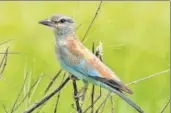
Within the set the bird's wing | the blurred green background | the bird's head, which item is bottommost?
the blurred green background

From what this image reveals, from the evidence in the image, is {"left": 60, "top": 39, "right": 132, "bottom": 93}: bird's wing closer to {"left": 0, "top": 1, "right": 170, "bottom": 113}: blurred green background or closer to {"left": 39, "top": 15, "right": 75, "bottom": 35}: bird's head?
{"left": 39, "top": 15, "right": 75, "bottom": 35}: bird's head

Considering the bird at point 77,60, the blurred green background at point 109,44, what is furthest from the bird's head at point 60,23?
the blurred green background at point 109,44

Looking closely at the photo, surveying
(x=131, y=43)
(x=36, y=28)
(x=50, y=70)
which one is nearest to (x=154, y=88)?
(x=50, y=70)

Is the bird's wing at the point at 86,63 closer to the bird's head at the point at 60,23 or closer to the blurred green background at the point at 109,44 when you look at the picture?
the bird's head at the point at 60,23

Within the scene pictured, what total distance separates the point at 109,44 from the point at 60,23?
3.71m

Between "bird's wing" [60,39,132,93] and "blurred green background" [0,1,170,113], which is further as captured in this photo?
"blurred green background" [0,1,170,113]

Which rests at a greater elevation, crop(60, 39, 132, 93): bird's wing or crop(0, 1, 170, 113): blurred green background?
crop(60, 39, 132, 93): bird's wing

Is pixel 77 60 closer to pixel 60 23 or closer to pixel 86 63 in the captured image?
pixel 86 63

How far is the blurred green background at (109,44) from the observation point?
20.4ft

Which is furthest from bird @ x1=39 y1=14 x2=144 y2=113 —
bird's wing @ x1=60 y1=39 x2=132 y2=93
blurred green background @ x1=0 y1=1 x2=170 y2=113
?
blurred green background @ x1=0 y1=1 x2=170 y2=113

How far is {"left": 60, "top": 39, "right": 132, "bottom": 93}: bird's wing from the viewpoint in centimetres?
418

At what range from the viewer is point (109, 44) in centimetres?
801

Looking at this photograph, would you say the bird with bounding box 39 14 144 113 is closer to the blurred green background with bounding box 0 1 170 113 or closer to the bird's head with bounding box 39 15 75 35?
the bird's head with bounding box 39 15 75 35

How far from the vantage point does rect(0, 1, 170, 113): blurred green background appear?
6219 millimetres
